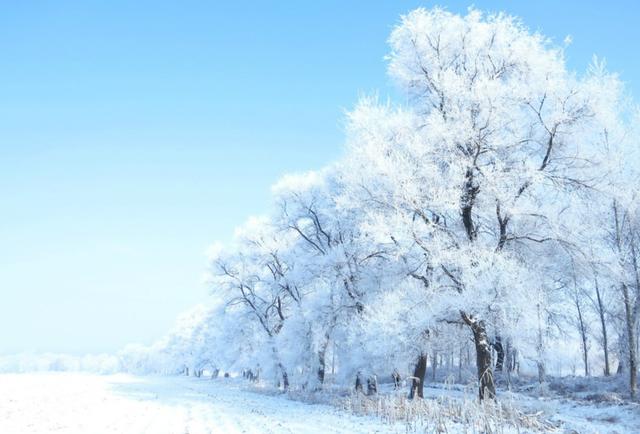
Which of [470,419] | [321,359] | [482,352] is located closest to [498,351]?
[482,352]

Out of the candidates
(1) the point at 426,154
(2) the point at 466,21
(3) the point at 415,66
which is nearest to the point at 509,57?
(2) the point at 466,21

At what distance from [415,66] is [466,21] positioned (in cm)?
244

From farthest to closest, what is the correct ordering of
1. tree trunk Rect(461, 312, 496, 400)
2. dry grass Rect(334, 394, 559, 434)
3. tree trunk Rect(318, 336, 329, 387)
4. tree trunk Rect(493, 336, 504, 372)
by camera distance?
1. tree trunk Rect(318, 336, 329, 387)
2. tree trunk Rect(493, 336, 504, 372)
3. tree trunk Rect(461, 312, 496, 400)
4. dry grass Rect(334, 394, 559, 434)

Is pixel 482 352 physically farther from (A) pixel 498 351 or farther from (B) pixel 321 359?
(B) pixel 321 359

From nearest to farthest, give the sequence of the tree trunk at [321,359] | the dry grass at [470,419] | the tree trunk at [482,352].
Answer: the dry grass at [470,419] < the tree trunk at [482,352] < the tree trunk at [321,359]

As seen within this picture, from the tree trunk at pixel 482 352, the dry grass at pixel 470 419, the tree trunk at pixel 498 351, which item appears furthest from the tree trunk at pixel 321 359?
the dry grass at pixel 470 419

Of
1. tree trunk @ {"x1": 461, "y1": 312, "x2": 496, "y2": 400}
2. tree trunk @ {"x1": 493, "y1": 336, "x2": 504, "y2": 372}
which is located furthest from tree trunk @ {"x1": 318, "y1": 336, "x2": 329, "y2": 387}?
tree trunk @ {"x1": 461, "y1": 312, "x2": 496, "y2": 400}

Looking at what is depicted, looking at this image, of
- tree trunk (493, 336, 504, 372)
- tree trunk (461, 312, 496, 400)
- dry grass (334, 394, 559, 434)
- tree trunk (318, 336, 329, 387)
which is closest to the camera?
dry grass (334, 394, 559, 434)

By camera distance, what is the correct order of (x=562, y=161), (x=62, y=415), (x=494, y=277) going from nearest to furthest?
(x=494, y=277), (x=562, y=161), (x=62, y=415)

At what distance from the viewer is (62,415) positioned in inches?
709

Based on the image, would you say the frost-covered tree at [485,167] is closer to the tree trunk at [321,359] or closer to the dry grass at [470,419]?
the dry grass at [470,419]

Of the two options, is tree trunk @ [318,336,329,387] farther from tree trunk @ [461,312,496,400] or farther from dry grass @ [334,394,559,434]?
dry grass @ [334,394,559,434]

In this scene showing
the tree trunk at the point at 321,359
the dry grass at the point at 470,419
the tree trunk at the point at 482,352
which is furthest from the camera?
the tree trunk at the point at 321,359

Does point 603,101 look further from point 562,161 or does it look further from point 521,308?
point 521,308
